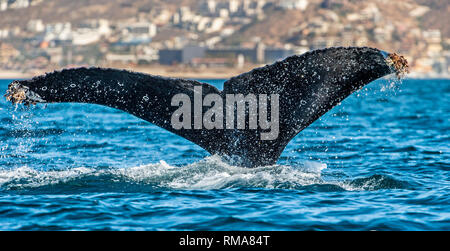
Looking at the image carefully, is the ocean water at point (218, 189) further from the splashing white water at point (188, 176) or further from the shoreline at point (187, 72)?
the shoreline at point (187, 72)

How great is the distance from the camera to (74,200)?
8.61 metres

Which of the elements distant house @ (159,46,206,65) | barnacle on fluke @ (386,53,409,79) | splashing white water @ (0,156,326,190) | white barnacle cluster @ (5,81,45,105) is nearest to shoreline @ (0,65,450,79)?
distant house @ (159,46,206,65)

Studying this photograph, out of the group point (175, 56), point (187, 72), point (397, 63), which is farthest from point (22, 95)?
point (175, 56)

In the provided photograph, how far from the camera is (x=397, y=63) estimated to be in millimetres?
7477

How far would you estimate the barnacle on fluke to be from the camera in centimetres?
747

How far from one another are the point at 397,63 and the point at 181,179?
3.54 metres

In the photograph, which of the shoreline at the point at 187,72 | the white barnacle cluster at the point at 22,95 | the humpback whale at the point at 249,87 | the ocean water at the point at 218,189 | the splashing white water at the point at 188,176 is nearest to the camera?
the white barnacle cluster at the point at 22,95

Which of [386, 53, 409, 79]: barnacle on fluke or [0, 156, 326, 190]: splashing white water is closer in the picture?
[386, 53, 409, 79]: barnacle on fluke

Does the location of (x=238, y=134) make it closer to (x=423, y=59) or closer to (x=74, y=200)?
(x=74, y=200)

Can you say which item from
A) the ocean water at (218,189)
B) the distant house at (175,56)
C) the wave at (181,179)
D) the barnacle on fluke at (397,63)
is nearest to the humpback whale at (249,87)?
the barnacle on fluke at (397,63)

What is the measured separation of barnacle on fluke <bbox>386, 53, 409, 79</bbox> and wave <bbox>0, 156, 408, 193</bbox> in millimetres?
2214

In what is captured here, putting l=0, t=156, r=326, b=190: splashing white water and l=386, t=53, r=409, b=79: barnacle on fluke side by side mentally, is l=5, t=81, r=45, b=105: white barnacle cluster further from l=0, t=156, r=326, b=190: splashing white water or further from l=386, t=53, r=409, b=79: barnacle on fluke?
l=386, t=53, r=409, b=79: barnacle on fluke

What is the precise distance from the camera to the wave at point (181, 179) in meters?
9.09

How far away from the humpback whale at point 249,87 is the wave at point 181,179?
2.72 ft
